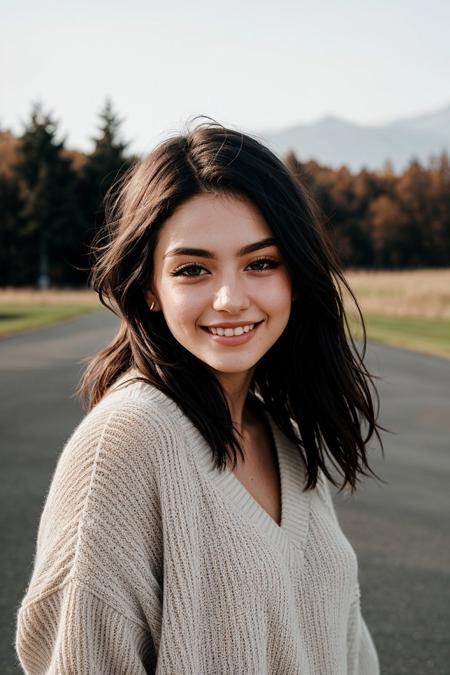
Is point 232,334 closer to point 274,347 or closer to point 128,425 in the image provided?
point 128,425

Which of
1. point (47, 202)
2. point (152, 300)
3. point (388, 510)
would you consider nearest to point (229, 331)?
point (152, 300)

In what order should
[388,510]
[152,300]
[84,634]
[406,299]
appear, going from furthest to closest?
[406,299] < [388,510] < [152,300] < [84,634]

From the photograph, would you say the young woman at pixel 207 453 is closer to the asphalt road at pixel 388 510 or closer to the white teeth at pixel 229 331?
the white teeth at pixel 229 331

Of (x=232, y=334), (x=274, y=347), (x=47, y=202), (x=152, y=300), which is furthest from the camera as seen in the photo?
(x=47, y=202)

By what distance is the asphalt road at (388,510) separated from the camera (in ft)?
11.5

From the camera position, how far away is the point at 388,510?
Result: 5.37 m

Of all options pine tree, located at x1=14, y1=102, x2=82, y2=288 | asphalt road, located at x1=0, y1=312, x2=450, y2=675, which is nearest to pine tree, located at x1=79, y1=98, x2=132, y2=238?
pine tree, located at x1=14, y1=102, x2=82, y2=288

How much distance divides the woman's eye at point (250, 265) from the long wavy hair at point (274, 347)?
4 cm

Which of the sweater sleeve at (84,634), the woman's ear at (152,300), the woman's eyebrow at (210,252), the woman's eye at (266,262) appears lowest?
the sweater sleeve at (84,634)

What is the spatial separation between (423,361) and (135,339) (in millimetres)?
12750

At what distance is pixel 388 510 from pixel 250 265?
13.5 ft

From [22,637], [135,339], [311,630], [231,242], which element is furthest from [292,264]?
[22,637]

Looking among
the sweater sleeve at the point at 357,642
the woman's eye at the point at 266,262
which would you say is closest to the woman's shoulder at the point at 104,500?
the woman's eye at the point at 266,262

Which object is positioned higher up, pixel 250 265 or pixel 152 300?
pixel 250 265
